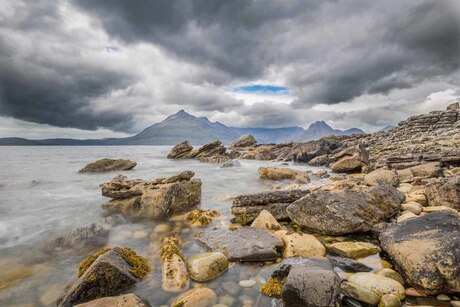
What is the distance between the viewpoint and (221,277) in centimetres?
561

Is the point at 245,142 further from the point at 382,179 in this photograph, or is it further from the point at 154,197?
the point at 154,197

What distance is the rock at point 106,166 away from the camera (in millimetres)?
31756

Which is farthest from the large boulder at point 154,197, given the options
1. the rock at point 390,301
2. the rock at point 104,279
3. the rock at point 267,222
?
the rock at point 390,301

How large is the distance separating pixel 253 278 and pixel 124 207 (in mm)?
8679

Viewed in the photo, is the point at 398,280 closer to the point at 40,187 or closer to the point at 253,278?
the point at 253,278

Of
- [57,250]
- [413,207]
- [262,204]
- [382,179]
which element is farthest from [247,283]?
[382,179]

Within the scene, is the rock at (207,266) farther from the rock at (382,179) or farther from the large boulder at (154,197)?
the rock at (382,179)

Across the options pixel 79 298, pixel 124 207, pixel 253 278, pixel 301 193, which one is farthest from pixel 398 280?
pixel 124 207

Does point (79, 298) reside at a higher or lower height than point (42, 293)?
higher

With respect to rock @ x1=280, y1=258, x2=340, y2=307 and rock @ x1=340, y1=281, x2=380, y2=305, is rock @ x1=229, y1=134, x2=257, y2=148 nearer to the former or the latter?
rock @ x1=340, y1=281, x2=380, y2=305

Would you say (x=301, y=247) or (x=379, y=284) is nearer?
(x=379, y=284)

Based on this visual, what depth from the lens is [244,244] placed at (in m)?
6.75

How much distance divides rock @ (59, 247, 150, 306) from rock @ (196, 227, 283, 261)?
6.85 ft

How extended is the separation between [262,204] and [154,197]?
16.0ft
